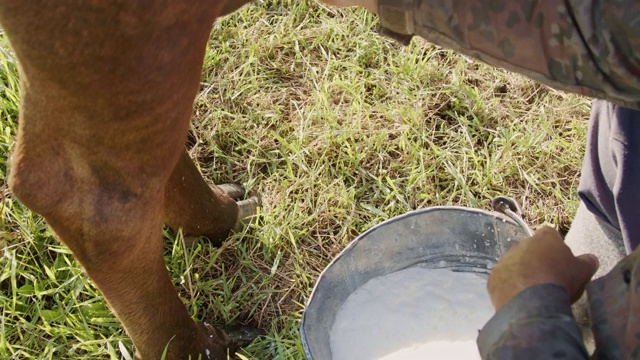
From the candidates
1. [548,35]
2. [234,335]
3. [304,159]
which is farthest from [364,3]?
[234,335]

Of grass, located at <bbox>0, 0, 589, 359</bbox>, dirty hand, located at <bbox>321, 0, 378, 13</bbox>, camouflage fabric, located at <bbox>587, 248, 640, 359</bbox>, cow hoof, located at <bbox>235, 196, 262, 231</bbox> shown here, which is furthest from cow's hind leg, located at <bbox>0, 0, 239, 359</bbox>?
camouflage fabric, located at <bbox>587, 248, 640, 359</bbox>

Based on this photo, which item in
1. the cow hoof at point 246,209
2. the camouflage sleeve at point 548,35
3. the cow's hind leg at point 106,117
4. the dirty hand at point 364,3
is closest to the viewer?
the cow's hind leg at point 106,117

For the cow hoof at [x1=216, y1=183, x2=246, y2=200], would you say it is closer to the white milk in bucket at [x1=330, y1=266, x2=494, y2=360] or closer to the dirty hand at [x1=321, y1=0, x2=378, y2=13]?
the white milk in bucket at [x1=330, y1=266, x2=494, y2=360]

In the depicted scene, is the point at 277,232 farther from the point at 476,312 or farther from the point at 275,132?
the point at 476,312

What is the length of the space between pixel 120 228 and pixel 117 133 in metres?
0.25

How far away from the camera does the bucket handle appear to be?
201 centimetres

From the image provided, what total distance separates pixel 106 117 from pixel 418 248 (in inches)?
44.5

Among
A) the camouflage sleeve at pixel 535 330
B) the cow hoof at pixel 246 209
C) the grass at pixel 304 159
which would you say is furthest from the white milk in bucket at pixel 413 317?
the camouflage sleeve at pixel 535 330

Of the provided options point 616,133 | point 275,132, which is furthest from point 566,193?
point 275,132

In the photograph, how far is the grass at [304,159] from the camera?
2.18m

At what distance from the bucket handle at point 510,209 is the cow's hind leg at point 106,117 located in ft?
3.01

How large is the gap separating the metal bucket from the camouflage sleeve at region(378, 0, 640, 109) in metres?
0.55

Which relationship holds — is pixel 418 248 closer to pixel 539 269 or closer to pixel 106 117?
pixel 539 269

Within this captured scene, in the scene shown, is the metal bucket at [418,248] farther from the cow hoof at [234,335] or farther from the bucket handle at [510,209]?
the cow hoof at [234,335]
